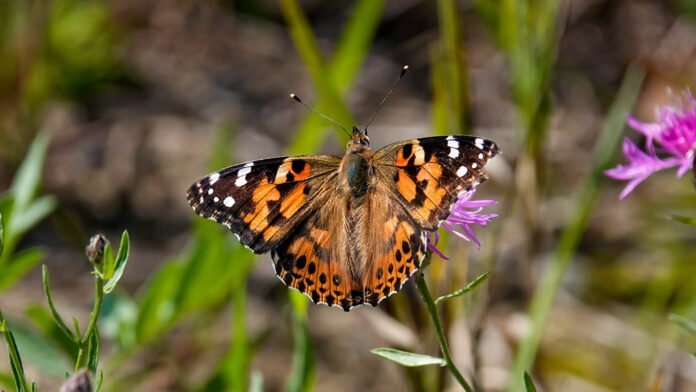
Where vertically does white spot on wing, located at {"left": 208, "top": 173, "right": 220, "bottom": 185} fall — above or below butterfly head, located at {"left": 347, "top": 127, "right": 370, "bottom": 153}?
below

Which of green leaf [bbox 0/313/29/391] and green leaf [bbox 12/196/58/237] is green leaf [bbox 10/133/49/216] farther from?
green leaf [bbox 0/313/29/391]

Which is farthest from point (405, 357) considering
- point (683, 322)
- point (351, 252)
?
point (683, 322)

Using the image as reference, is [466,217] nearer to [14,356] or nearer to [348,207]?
[348,207]

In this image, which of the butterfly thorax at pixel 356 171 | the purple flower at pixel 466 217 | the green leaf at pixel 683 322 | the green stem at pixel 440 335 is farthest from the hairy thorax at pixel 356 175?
the green leaf at pixel 683 322

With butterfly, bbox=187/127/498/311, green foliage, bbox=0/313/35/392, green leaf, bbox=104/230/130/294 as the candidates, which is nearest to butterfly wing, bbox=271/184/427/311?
butterfly, bbox=187/127/498/311

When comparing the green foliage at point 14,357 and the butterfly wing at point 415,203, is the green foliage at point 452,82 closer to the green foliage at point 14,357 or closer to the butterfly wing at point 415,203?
the butterfly wing at point 415,203
